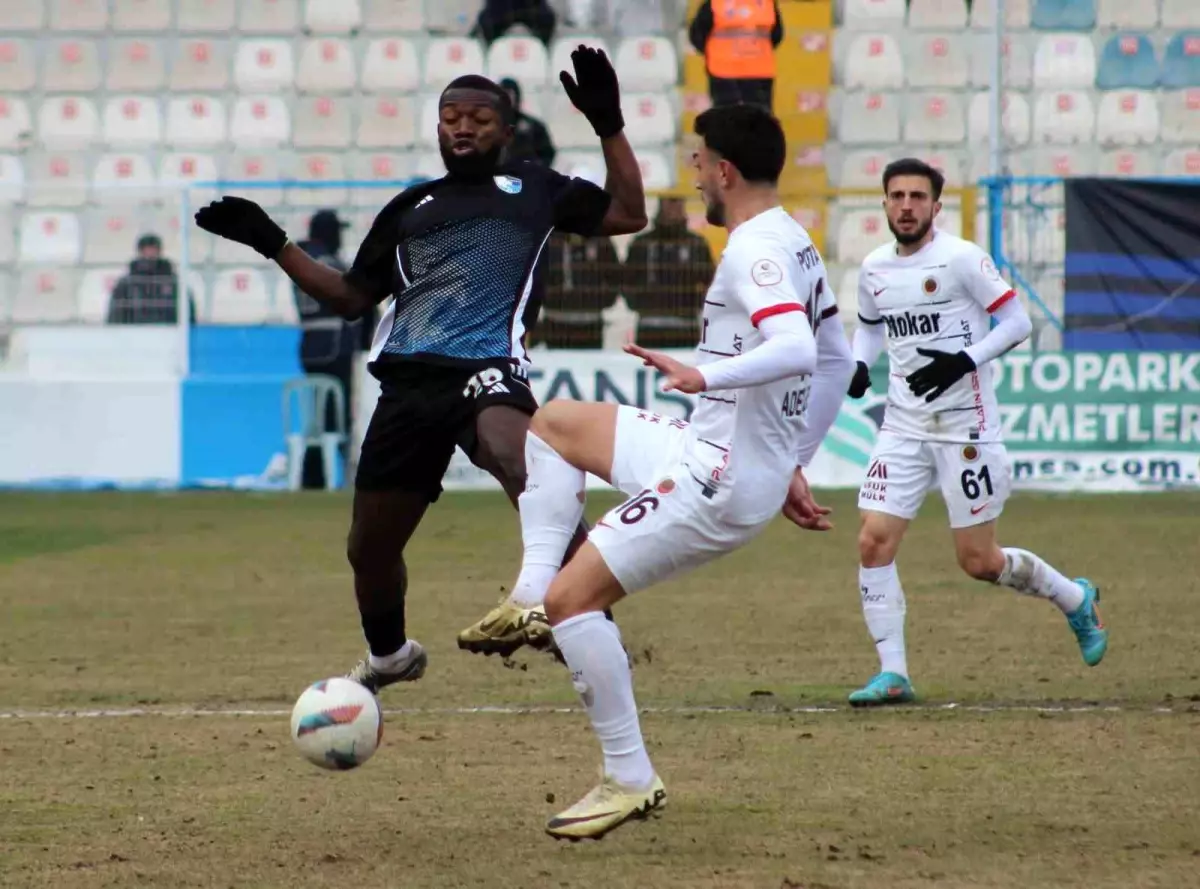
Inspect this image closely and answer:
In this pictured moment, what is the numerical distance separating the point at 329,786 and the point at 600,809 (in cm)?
144

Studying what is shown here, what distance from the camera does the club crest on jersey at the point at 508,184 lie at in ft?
24.8

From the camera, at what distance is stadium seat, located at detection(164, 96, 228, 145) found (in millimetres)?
22422

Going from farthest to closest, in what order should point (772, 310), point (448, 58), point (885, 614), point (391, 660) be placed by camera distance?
point (448, 58), point (885, 614), point (391, 660), point (772, 310)

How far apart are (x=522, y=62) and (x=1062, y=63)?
5.76 meters

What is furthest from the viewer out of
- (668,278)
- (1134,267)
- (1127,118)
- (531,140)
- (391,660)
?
(1127,118)

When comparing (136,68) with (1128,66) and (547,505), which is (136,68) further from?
(547,505)

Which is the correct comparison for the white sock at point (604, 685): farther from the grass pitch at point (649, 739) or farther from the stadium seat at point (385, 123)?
the stadium seat at point (385, 123)

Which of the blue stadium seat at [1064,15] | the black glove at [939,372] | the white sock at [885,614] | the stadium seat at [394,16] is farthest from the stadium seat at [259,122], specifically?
the black glove at [939,372]

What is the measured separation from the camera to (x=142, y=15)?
22906 mm

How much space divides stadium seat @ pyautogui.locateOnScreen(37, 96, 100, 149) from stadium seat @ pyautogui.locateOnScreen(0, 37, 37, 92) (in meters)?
0.32

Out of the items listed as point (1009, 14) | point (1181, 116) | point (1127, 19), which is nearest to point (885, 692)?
point (1181, 116)

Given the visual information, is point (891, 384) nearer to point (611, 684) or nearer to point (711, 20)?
point (611, 684)

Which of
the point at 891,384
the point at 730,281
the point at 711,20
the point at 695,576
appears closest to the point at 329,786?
the point at 730,281

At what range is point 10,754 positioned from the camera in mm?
7301
